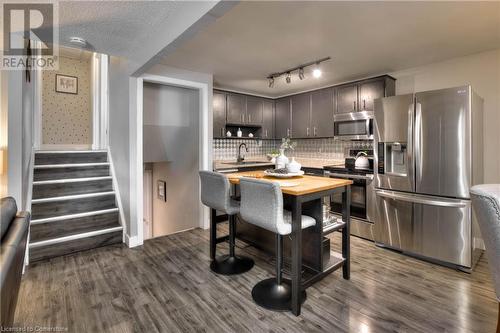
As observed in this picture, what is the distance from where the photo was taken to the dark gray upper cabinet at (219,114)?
4.56m

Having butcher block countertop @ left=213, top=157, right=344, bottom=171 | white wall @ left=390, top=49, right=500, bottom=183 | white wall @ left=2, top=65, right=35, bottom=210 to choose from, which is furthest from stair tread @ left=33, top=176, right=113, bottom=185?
white wall @ left=390, top=49, right=500, bottom=183

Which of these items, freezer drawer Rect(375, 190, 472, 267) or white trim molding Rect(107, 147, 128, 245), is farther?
white trim molding Rect(107, 147, 128, 245)

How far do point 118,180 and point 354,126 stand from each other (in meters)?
3.68

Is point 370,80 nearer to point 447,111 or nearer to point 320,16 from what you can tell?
point 447,111

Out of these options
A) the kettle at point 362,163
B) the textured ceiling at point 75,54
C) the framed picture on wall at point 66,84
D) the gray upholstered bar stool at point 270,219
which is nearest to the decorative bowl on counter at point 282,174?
the gray upholstered bar stool at point 270,219

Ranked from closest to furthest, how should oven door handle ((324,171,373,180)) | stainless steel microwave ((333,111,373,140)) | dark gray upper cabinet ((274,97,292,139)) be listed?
1. oven door handle ((324,171,373,180))
2. stainless steel microwave ((333,111,373,140))
3. dark gray upper cabinet ((274,97,292,139))

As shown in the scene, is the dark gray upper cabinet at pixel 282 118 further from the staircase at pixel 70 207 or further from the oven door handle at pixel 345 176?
the staircase at pixel 70 207

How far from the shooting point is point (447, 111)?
2.61 metres

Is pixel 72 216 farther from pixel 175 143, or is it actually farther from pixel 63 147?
pixel 63 147

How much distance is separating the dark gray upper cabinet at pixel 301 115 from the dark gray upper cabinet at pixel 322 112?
0.09 metres

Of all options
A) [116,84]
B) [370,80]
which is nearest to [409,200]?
[370,80]

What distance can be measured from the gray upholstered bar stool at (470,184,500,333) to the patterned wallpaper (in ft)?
19.7

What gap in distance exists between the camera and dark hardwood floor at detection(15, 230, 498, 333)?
1.79 metres

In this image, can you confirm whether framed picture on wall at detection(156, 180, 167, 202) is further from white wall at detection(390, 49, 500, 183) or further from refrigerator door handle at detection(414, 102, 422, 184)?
white wall at detection(390, 49, 500, 183)
